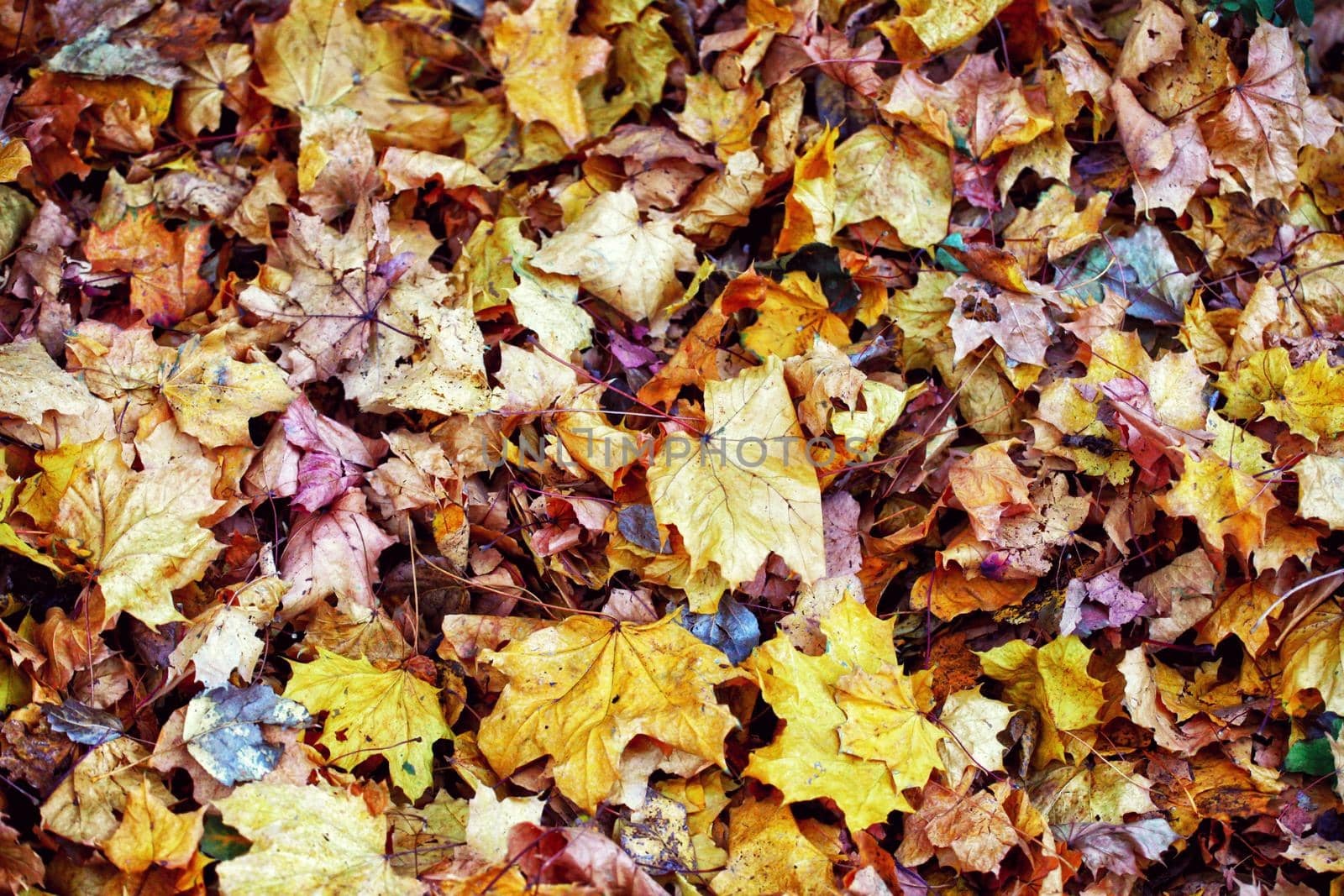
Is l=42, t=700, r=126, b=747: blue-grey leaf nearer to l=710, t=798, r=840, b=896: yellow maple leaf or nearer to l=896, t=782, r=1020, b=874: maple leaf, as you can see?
l=710, t=798, r=840, b=896: yellow maple leaf

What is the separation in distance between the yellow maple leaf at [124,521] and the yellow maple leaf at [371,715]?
32 centimetres

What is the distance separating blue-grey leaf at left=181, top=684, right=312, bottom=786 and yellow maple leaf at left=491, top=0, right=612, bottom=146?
1684 millimetres

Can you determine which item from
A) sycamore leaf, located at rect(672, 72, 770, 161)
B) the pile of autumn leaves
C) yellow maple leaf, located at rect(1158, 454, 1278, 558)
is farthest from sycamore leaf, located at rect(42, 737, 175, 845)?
yellow maple leaf, located at rect(1158, 454, 1278, 558)

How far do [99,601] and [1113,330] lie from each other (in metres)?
2.38

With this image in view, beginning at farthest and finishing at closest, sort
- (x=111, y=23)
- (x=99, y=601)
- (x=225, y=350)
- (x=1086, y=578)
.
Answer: (x=111, y=23) → (x=225, y=350) → (x=1086, y=578) → (x=99, y=601)

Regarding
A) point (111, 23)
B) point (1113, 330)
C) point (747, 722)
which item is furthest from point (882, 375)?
point (111, 23)

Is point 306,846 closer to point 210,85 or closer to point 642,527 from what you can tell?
point 642,527

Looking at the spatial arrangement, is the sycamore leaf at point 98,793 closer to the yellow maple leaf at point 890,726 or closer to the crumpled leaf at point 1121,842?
the yellow maple leaf at point 890,726

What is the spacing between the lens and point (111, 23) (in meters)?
2.64

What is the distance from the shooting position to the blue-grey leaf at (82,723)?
1818 millimetres

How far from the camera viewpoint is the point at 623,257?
7.68ft

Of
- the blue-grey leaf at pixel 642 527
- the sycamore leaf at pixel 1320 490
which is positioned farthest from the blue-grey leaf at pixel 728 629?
the sycamore leaf at pixel 1320 490

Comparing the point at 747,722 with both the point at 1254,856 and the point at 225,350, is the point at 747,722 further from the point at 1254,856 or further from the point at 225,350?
the point at 225,350

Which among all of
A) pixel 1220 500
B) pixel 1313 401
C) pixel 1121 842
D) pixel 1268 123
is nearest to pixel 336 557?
pixel 1121 842
